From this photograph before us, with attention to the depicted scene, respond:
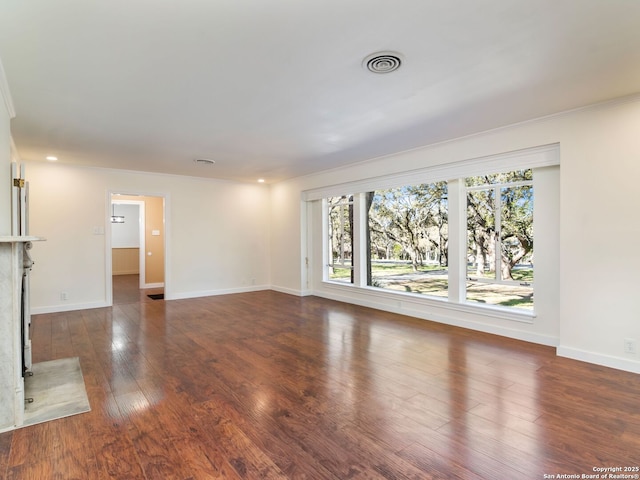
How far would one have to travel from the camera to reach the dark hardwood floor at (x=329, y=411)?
5.91 ft

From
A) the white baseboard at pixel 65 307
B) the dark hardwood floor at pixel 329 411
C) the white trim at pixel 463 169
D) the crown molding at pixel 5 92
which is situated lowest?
the dark hardwood floor at pixel 329 411

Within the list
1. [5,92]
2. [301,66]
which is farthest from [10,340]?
[301,66]

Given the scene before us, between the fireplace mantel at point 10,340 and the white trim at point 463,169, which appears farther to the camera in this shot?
the white trim at point 463,169

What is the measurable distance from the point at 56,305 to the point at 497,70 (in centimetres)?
692

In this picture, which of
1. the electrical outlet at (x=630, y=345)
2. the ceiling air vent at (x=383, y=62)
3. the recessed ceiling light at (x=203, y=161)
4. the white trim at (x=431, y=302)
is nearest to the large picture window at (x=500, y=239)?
the white trim at (x=431, y=302)

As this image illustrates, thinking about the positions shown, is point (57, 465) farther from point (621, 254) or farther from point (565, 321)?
point (621, 254)

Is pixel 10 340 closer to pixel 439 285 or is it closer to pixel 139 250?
pixel 439 285

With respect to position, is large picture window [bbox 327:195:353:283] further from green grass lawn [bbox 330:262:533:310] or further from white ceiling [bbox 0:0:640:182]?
white ceiling [bbox 0:0:640:182]

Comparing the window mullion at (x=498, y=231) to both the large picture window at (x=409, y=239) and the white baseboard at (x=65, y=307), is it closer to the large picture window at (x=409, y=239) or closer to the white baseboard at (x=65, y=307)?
the large picture window at (x=409, y=239)

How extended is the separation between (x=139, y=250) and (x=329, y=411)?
8493 mm

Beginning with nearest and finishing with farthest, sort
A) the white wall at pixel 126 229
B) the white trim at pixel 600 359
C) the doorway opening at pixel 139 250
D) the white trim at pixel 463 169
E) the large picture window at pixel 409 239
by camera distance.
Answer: the white trim at pixel 600 359 → the white trim at pixel 463 169 → the large picture window at pixel 409 239 → the doorway opening at pixel 139 250 → the white wall at pixel 126 229

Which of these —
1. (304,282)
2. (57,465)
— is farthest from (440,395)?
(304,282)

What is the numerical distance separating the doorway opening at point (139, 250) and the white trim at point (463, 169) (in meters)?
4.44

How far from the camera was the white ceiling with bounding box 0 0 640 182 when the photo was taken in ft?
6.25
